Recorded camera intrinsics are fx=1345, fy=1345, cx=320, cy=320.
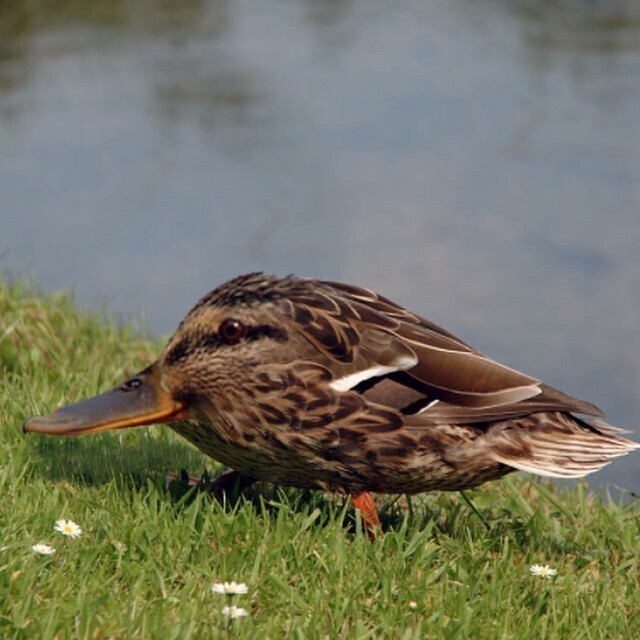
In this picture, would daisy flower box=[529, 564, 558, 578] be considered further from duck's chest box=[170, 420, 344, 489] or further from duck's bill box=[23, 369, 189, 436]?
duck's bill box=[23, 369, 189, 436]

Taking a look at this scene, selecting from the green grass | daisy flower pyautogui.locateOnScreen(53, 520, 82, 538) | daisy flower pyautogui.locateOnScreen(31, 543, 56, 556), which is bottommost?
the green grass

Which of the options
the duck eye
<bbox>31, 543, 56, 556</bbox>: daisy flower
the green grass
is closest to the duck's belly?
the green grass

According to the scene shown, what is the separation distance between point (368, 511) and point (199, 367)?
696mm

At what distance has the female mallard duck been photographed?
411 cm

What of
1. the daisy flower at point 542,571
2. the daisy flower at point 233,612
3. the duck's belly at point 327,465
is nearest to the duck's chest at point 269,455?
the duck's belly at point 327,465

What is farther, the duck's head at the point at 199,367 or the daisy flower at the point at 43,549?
the duck's head at the point at 199,367

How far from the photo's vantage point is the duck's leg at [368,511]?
13.8 feet

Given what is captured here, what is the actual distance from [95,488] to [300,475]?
68cm

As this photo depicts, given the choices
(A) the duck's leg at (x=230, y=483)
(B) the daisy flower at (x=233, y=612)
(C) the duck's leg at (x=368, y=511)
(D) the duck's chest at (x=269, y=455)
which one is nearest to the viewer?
(B) the daisy flower at (x=233, y=612)

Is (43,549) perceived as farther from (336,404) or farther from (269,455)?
(336,404)

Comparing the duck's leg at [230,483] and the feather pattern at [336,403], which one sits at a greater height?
the feather pattern at [336,403]

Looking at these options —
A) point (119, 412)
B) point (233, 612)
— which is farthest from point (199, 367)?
point (233, 612)

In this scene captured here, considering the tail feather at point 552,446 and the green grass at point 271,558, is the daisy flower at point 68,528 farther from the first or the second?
the tail feather at point 552,446

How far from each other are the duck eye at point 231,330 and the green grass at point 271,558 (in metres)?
0.50
